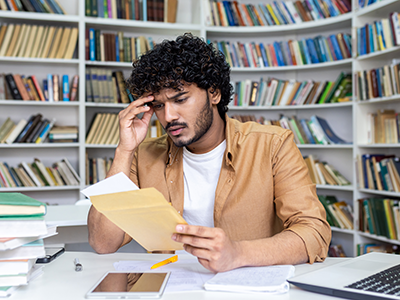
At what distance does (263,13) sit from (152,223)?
3214 mm

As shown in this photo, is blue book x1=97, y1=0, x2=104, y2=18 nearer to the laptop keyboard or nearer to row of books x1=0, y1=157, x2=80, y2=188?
row of books x1=0, y1=157, x2=80, y2=188

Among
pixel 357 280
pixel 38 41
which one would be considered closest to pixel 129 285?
pixel 357 280

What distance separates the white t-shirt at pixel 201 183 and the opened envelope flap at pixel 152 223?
1.55ft

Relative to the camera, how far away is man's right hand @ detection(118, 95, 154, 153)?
4.59ft

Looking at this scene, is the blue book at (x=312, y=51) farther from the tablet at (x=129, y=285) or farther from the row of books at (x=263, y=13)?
the tablet at (x=129, y=285)

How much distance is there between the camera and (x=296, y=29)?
3531mm

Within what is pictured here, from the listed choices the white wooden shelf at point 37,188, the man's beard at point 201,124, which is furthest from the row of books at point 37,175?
the man's beard at point 201,124

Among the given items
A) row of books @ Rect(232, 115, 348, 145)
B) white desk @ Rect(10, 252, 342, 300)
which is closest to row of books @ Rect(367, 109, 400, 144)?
Result: row of books @ Rect(232, 115, 348, 145)

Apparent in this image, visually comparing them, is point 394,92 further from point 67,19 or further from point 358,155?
point 67,19

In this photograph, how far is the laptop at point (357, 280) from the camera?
2.50 ft

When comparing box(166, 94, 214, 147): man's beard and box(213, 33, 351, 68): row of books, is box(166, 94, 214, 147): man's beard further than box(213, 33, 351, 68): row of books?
Answer: No

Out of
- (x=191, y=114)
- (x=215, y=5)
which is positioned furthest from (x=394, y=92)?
(x=191, y=114)

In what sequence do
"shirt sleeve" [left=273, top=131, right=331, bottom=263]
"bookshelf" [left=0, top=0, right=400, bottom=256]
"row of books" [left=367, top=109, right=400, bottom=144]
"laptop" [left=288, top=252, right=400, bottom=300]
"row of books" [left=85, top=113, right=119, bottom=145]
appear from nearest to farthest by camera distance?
1. "laptop" [left=288, top=252, right=400, bottom=300]
2. "shirt sleeve" [left=273, top=131, right=331, bottom=263]
3. "row of books" [left=367, top=109, right=400, bottom=144]
4. "bookshelf" [left=0, top=0, right=400, bottom=256]
5. "row of books" [left=85, top=113, right=119, bottom=145]

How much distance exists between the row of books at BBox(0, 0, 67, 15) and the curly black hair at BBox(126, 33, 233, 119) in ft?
6.96
